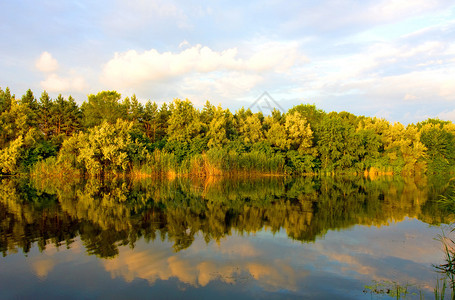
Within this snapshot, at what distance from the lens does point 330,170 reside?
43344mm

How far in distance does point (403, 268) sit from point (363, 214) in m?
6.12

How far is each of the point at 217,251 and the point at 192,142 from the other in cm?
3237

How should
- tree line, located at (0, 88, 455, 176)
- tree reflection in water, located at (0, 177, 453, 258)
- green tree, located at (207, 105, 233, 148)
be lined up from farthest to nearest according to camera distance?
green tree, located at (207, 105, 233, 148), tree line, located at (0, 88, 455, 176), tree reflection in water, located at (0, 177, 453, 258)

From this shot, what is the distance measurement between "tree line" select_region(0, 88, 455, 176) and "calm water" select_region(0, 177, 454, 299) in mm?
18771

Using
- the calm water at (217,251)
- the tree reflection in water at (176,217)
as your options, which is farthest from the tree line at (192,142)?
the calm water at (217,251)

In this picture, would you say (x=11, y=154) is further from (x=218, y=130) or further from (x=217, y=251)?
(x=217, y=251)

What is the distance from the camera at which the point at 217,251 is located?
774 centimetres

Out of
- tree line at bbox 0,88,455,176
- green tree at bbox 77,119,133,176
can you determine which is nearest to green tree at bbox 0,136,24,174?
tree line at bbox 0,88,455,176

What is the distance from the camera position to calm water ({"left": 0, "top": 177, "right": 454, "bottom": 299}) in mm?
5691

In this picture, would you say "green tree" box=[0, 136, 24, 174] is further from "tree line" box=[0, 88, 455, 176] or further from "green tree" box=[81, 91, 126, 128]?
"green tree" box=[81, 91, 126, 128]

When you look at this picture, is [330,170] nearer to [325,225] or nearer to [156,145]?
[156,145]

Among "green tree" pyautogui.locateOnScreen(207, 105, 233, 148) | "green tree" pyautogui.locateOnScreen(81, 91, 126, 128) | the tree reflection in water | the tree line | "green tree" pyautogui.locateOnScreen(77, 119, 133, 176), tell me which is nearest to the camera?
the tree reflection in water

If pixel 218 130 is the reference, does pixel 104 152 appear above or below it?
below

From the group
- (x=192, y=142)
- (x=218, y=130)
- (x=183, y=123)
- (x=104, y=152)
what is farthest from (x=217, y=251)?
(x=183, y=123)
